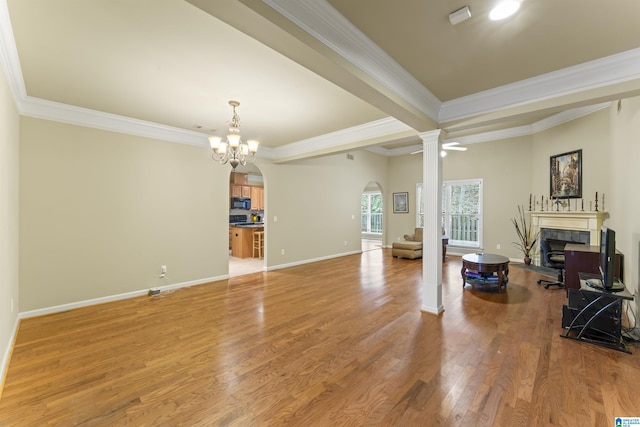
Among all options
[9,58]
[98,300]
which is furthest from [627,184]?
[98,300]

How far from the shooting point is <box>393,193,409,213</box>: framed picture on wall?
9.07 metres

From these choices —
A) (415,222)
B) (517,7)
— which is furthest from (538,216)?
(517,7)

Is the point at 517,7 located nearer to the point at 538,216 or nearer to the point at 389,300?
the point at 389,300

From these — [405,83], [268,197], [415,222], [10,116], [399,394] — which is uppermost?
[405,83]

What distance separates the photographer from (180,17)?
199 centimetres

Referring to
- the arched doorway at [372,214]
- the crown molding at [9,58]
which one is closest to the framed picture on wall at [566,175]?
the arched doorway at [372,214]

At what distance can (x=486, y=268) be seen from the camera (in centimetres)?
443

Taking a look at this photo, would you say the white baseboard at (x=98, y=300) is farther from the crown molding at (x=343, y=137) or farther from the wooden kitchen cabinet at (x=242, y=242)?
the crown molding at (x=343, y=137)

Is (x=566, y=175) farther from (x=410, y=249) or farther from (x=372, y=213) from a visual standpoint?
(x=372, y=213)

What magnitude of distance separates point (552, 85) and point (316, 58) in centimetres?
Result: 252

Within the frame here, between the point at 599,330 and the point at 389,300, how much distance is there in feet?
7.46

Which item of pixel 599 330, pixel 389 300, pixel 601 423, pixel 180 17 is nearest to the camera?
pixel 601 423

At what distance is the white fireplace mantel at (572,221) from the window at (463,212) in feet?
4.80

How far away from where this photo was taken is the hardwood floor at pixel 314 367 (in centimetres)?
186
